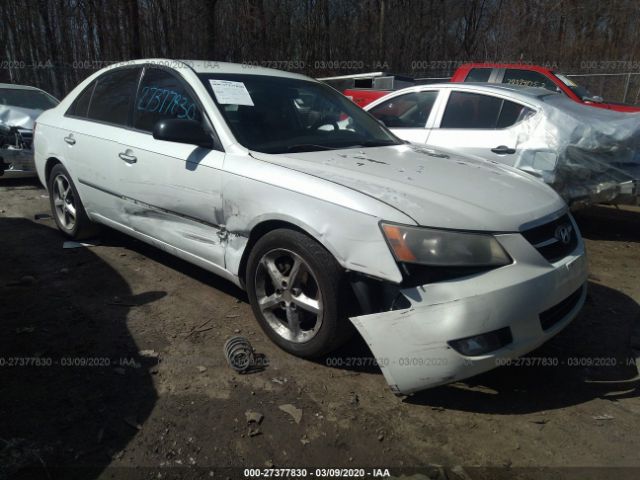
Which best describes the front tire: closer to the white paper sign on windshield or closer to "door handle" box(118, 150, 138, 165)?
the white paper sign on windshield

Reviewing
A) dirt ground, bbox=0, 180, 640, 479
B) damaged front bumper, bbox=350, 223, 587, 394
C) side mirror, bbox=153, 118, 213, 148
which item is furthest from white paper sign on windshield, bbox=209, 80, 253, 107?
damaged front bumper, bbox=350, 223, 587, 394

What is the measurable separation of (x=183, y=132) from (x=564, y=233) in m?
2.29

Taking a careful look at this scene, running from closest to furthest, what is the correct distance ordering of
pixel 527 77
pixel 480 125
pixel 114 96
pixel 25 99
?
pixel 114 96 < pixel 480 125 < pixel 25 99 < pixel 527 77

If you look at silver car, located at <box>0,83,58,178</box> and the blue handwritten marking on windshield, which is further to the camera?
silver car, located at <box>0,83,58,178</box>

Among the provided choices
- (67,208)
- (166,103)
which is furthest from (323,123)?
(67,208)

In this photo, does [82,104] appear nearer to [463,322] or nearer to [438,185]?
[438,185]

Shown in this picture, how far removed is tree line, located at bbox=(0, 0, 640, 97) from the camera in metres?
17.6

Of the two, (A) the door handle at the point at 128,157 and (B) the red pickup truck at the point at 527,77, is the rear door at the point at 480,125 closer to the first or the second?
(A) the door handle at the point at 128,157

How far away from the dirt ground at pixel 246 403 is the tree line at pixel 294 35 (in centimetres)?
1482

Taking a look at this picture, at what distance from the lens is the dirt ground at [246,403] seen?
2113 mm

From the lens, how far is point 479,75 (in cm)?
995

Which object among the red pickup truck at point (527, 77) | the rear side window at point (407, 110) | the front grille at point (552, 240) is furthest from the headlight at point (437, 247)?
the red pickup truck at point (527, 77)

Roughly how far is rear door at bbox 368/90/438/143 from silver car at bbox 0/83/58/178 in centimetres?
503

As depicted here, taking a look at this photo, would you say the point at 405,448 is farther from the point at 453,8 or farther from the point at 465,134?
the point at 453,8
